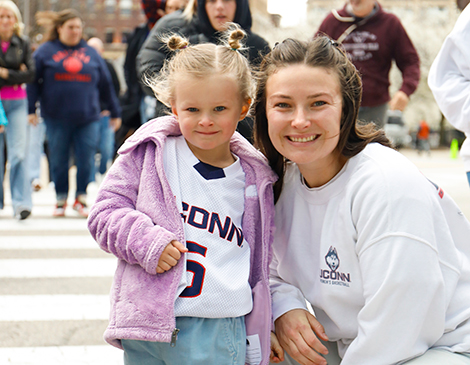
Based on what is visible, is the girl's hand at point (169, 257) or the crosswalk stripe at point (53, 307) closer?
the girl's hand at point (169, 257)

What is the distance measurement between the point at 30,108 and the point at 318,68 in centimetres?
540

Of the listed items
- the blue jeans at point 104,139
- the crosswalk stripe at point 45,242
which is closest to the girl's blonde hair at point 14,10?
the crosswalk stripe at point 45,242

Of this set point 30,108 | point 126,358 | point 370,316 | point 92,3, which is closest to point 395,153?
point 370,316

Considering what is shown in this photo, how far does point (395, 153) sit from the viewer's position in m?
2.10

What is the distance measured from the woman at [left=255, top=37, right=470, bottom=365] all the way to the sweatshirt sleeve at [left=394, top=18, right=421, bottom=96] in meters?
3.07

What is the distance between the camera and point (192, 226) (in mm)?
2115

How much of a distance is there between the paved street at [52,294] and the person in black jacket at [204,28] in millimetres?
1331

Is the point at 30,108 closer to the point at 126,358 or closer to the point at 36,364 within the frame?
the point at 36,364

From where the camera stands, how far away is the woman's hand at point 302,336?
2.08 metres

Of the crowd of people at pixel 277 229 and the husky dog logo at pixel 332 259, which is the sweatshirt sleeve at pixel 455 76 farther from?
the husky dog logo at pixel 332 259

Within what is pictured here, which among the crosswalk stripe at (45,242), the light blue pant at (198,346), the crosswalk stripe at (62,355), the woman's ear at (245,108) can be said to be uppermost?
the woman's ear at (245,108)

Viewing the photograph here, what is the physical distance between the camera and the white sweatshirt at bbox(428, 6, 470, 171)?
9.00ft

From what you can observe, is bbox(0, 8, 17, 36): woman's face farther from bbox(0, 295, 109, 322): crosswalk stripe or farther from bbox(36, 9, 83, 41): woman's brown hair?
bbox(0, 295, 109, 322): crosswalk stripe

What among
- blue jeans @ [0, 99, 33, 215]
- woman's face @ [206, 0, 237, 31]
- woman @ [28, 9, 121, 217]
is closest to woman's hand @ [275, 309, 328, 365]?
woman's face @ [206, 0, 237, 31]
